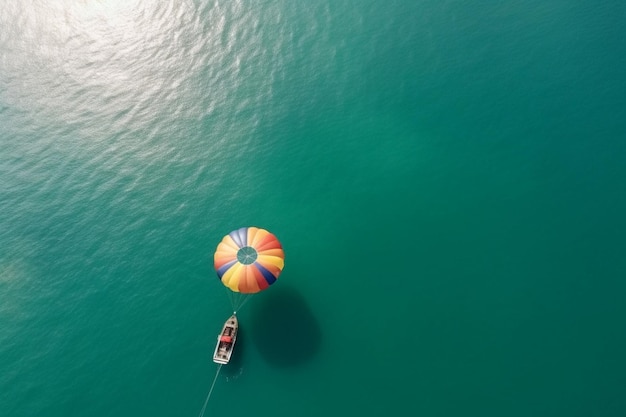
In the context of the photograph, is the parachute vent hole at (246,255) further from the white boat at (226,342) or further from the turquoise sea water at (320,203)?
the white boat at (226,342)

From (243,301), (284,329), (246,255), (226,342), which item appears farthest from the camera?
(243,301)

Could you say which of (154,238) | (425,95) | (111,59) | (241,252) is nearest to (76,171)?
(154,238)

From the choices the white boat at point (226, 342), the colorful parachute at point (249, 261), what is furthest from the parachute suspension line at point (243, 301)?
the colorful parachute at point (249, 261)

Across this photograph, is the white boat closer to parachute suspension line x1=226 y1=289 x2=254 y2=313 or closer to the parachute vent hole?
A: parachute suspension line x1=226 y1=289 x2=254 y2=313

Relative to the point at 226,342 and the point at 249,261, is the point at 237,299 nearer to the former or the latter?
the point at 226,342

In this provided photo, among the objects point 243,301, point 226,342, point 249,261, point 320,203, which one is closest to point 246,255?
point 249,261

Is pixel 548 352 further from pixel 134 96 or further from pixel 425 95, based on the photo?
pixel 134 96
